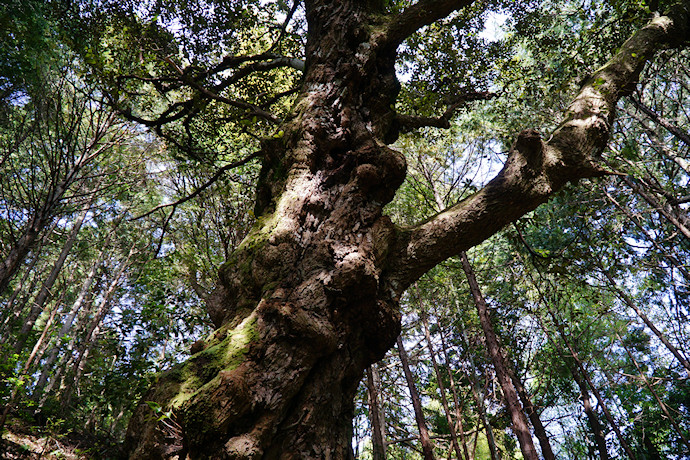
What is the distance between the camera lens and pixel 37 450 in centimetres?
455

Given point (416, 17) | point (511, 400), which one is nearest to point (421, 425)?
point (511, 400)

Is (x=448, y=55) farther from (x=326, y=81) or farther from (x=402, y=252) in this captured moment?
(x=402, y=252)

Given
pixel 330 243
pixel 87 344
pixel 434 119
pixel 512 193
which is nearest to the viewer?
pixel 330 243

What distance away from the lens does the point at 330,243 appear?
2.47 meters

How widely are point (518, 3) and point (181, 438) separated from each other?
8335mm

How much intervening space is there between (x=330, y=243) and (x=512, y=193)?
143 cm

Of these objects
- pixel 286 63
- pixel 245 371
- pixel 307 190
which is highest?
pixel 286 63

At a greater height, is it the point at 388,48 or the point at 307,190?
the point at 388,48

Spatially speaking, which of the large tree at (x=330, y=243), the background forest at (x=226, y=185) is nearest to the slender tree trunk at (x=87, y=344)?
the background forest at (x=226, y=185)

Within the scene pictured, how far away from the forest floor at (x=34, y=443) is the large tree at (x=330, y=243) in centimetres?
342

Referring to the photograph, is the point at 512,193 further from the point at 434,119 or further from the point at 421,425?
the point at 421,425

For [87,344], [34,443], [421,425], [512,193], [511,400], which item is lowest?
[34,443]

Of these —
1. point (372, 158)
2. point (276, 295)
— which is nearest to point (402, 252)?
point (372, 158)

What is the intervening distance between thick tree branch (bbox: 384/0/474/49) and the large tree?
1 centimetres
